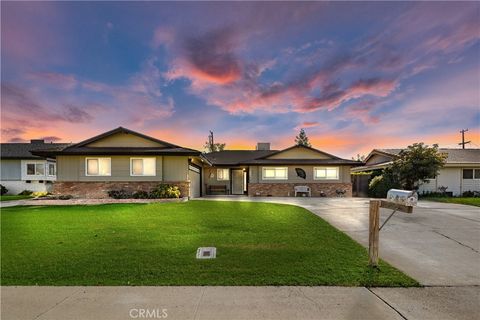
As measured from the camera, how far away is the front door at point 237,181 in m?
24.3

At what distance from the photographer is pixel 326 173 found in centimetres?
2122

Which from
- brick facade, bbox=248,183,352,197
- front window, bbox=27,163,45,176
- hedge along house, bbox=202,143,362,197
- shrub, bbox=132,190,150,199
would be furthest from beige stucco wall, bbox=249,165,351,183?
front window, bbox=27,163,45,176

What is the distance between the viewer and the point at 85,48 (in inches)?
506

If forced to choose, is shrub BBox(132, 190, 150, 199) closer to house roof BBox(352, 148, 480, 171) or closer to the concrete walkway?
the concrete walkway

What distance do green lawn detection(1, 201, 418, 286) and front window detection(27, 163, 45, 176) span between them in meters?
17.7

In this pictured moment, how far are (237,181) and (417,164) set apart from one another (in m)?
14.7

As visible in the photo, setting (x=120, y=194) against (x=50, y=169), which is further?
(x=50, y=169)

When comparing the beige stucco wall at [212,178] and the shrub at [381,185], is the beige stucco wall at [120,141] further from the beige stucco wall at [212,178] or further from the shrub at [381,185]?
the shrub at [381,185]

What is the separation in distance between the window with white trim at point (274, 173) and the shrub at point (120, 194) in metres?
10.5

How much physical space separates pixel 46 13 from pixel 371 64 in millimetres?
15490

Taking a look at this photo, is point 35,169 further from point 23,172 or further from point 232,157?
point 232,157

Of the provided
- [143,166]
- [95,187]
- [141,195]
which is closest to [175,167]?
[143,166]

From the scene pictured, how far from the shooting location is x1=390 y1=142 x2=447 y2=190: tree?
17.9 m
